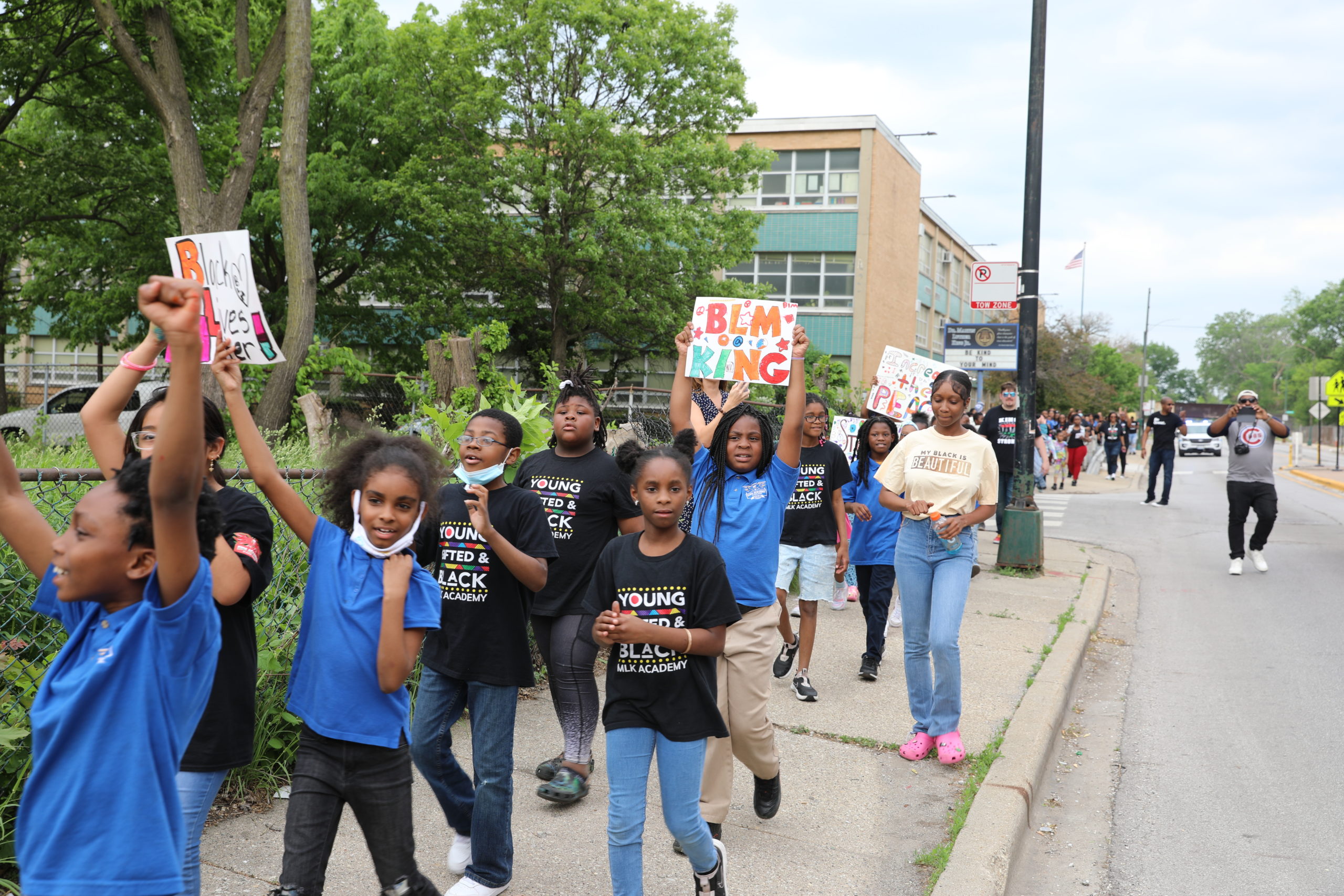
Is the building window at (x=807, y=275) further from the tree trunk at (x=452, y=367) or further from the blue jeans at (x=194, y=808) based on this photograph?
the blue jeans at (x=194, y=808)

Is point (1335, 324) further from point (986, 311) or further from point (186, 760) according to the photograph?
point (186, 760)

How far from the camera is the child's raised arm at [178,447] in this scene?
1923mm

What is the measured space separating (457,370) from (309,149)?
62.7ft

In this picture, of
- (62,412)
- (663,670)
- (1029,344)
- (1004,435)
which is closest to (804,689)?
(663,670)

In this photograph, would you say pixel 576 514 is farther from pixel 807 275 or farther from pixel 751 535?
pixel 807 275

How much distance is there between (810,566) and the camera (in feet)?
21.1

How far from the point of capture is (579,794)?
444 cm

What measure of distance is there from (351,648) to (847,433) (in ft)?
25.4

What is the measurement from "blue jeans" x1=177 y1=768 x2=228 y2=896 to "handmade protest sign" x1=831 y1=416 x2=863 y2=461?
7.84 metres

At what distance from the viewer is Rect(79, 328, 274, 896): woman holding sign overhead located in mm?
2574

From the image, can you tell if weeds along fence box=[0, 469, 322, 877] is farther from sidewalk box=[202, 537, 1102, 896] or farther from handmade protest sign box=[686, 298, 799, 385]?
handmade protest sign box=[686, 298, 799, 385]

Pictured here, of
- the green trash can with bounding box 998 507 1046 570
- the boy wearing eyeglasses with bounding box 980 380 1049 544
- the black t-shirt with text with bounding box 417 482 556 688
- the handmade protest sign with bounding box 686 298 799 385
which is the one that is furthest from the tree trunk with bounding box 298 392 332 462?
the boy wearing eyeglasses with bounding box 980 380 1049 544

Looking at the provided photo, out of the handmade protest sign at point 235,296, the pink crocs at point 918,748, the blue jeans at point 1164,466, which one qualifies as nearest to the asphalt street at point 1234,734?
the pink crocs at point 918,748

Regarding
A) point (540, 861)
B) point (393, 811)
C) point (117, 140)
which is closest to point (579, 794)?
point (540, 861)
